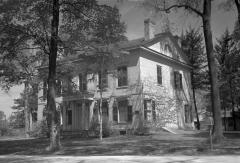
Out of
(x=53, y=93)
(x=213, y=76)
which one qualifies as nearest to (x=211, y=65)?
(x=213, y=76)

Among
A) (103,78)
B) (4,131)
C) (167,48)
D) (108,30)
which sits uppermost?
(167,48)

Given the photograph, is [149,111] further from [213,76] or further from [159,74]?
[213,76]

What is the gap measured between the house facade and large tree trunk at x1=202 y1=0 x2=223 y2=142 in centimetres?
845

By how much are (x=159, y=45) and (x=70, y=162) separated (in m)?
21.1

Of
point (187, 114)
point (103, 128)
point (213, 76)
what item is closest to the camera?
point (213, 76)

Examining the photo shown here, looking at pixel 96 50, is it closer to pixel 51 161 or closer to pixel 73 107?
pixel 51 161

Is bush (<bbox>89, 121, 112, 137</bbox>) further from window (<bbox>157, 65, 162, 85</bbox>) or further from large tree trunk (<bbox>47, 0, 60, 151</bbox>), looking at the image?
large tree trunk (<bbox>47, 0, 60, 151</bbox>)

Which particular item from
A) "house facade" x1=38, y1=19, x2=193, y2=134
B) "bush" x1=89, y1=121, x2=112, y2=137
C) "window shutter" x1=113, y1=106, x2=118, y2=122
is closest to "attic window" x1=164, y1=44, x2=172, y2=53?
"house facade" x1=38, y1=19, x2=193, y2=134

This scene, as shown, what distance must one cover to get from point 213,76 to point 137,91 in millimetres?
10678

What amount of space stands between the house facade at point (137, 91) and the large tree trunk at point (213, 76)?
845 centimetres

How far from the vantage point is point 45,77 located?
22.4m

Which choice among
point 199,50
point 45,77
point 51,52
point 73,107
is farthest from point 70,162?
point 199,50

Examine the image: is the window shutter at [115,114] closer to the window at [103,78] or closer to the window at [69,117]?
the window at [103,78]

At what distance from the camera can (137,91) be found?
90.4ft
